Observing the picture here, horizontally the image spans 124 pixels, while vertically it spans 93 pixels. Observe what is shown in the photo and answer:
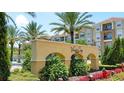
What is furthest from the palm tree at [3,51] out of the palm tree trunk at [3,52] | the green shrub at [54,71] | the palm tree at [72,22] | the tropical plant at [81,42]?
the tropical plant at [81,42]

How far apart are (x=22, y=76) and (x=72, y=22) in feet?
15.4

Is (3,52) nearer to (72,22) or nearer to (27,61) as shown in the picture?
(27,61)

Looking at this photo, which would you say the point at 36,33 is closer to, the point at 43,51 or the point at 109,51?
the point at 43,51

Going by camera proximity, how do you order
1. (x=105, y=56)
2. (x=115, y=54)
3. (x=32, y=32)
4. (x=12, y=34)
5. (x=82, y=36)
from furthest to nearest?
(x=115, y=54) < (x=105, y=56) < (x=82, y=36) < (x=32, y=32) < (x=12, y=34)

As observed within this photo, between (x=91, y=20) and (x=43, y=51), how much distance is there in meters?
3.23

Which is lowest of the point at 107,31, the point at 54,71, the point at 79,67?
the point at 54,71

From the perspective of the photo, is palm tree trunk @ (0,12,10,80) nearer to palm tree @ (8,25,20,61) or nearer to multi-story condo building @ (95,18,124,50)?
palm tree @ (8,25,20,61)

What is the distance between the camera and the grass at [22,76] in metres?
15.4

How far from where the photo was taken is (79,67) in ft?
56.1

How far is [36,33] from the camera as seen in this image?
17203mm

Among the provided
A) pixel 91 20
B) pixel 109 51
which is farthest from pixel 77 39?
pixel 109 51

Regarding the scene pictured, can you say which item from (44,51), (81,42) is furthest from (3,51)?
(81,42)
